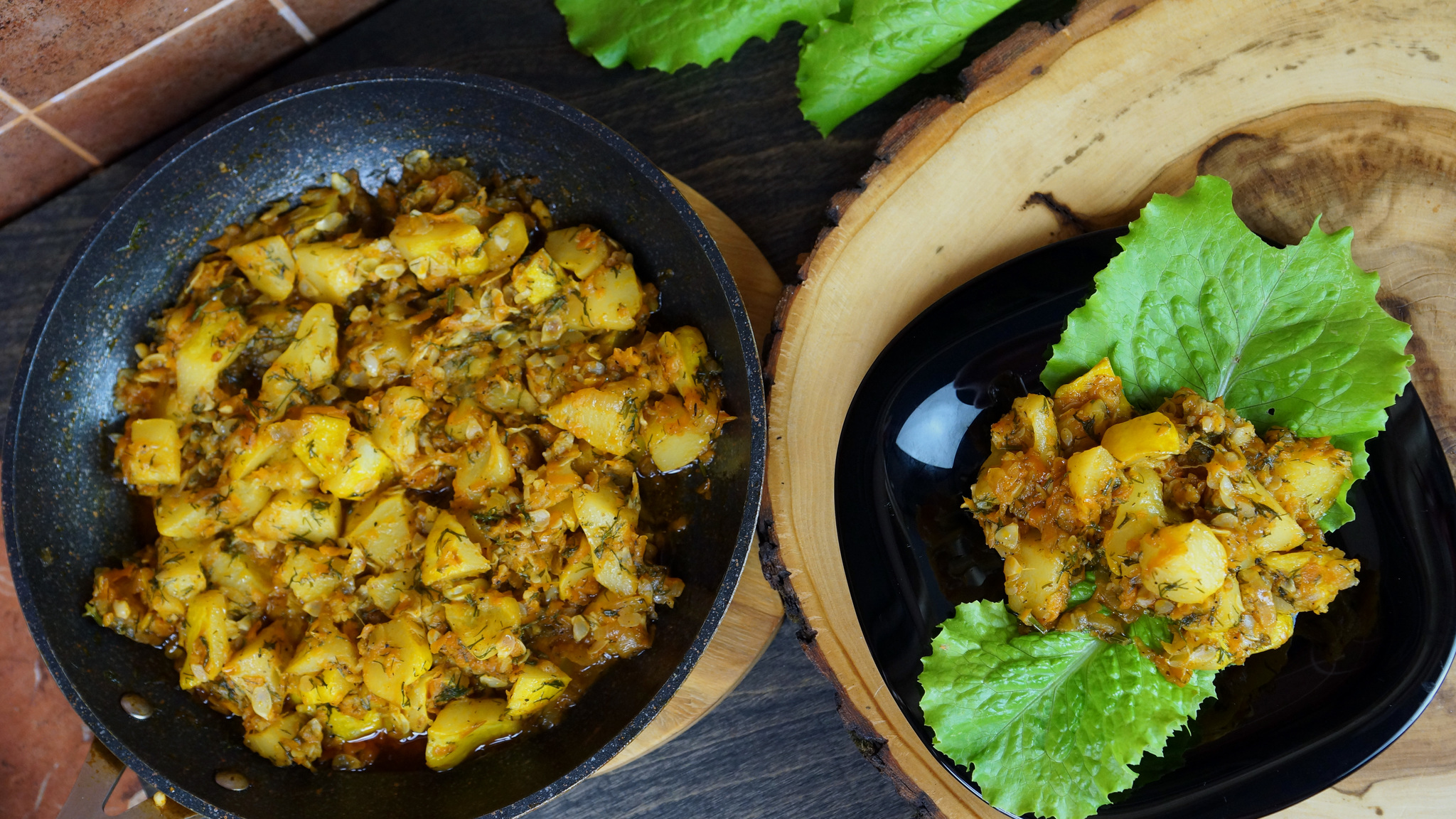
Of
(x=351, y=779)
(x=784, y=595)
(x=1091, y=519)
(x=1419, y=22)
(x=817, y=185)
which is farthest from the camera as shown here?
(x=817, y=185)

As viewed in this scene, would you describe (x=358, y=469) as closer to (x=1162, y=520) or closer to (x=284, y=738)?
(x=284, y=738)

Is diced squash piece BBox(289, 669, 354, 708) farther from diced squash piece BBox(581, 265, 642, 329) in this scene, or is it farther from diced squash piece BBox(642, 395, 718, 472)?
diced squash piece BBox(581, 265, 642, 329)

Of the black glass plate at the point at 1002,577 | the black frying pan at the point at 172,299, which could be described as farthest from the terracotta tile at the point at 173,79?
the black glass plate at the point at 1002,577

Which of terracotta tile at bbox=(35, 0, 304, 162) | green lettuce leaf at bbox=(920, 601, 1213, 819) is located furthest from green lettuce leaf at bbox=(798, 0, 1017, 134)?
terracotta tile at bbox=(35, 0, 304, 162)

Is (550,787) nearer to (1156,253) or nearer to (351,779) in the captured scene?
(351,779)

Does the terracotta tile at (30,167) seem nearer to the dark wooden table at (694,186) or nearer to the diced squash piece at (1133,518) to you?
the dark wooden table at (694,186)

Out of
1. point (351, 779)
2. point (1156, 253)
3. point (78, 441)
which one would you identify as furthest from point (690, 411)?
point (78, 441)
